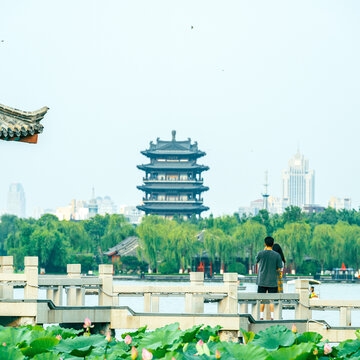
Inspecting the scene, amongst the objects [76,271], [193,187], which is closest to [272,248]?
[76,271]

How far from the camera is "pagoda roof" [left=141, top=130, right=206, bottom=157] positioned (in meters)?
85.0

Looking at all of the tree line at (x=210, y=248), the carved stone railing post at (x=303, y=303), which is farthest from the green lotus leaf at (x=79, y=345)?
the tree line at (x=210, y=248)

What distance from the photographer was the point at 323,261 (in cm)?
5569

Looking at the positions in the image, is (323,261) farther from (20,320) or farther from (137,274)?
(20,320)

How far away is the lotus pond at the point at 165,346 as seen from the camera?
16.5 feet

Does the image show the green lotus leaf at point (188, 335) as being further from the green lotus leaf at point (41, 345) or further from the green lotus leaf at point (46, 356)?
the green lotus leaf at point (46, 356)

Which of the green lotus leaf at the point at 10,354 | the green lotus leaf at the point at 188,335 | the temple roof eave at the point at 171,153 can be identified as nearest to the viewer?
the green lotus leaf at the point at 10,354

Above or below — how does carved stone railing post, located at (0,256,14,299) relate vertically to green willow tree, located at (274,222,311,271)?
below

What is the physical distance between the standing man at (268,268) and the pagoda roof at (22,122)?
9.31 feet

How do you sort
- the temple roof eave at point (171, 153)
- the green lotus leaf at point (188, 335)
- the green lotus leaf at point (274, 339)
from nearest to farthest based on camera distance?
1. the green lotus leaf at point (274, 339)
2. the green lotus leaf at point (188, 335)
3. the temple roof eave at point (171, 153)

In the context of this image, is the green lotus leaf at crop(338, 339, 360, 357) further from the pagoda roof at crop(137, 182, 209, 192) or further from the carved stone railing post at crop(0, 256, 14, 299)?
the pagoda roof at crop(137, 182, 209, 192)

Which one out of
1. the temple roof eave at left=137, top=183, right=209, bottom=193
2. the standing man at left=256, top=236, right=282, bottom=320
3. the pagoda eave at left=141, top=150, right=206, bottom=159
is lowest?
the standing man at left=256, top=236, right=282, bottom=320

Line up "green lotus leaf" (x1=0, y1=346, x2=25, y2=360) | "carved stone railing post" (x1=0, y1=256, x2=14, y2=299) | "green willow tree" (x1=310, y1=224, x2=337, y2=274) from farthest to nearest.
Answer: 1. "green willow tree" (x1=310, y1=224, x2=337, y2=274)
2. "carved stone railing post" (x1=0, y1=256, x2=14, y2=299)
3. "green lotus leaf" (x1=0, y1=346, x2=25, y2=360)

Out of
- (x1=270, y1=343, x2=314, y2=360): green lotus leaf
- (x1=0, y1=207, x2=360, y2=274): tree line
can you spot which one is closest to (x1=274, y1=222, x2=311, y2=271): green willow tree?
(x1=0, y1=207, x2=360, y2=274): tree line
